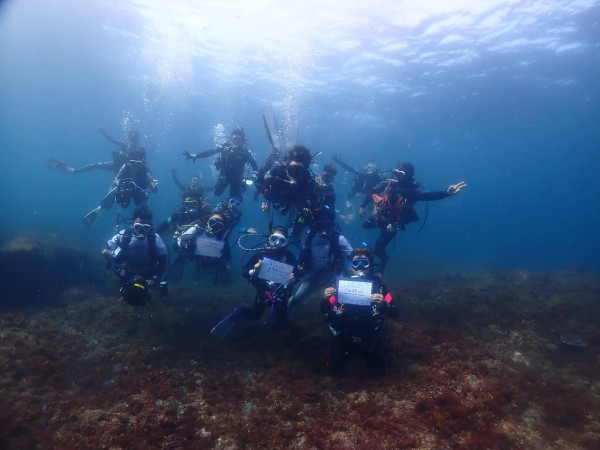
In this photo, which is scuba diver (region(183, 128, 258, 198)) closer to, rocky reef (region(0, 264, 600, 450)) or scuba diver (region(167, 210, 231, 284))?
scuba diver (region(167, 210, 231, 284))

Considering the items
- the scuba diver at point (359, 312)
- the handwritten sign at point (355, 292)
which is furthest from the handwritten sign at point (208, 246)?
the handwritten sign at point (355, 292)

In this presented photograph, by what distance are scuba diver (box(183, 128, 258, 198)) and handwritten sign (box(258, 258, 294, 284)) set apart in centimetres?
643

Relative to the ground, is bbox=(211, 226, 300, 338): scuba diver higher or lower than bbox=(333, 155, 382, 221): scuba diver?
lower

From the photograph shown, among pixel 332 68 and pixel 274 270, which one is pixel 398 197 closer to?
pixel 274 270

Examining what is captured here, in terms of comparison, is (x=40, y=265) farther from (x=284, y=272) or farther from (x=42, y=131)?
(x=42, y=131)

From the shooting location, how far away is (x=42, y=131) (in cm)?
8269

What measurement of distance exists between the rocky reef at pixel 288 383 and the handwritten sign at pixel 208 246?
2098 millimetres

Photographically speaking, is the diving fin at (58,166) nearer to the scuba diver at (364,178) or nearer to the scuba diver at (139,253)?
the scuba diver at (139,253)

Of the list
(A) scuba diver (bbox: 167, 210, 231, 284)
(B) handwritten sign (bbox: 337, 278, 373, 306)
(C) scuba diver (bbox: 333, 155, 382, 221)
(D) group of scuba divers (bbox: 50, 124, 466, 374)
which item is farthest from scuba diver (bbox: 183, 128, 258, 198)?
(B) handwritten sign (bbox: 337, 278, 373, 306)

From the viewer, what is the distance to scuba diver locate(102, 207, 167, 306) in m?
7.95

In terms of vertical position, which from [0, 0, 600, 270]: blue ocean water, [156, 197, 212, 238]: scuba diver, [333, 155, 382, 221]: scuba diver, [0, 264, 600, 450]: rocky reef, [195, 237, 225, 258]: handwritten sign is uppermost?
[0, 0, 600, 270]: blue ocean water

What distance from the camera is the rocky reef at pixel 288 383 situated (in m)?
4.95

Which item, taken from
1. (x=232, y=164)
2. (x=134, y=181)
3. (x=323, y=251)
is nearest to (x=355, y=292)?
(x=323, y=251)

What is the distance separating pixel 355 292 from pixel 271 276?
1966 millimetres
